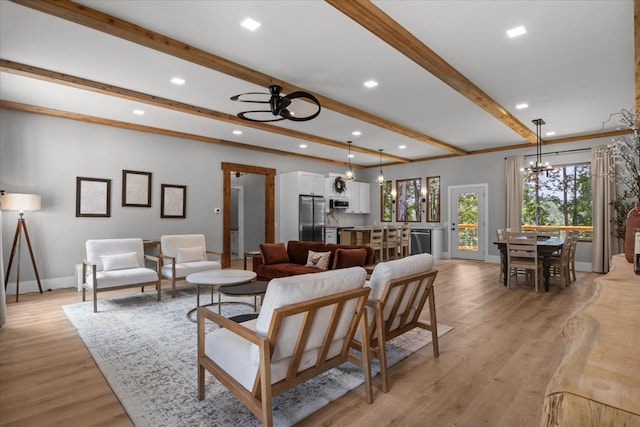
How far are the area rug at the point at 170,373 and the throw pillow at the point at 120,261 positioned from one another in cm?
66

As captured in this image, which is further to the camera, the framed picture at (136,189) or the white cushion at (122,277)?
the framed picture at (136,189)

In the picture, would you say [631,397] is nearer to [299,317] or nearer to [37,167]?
A: [299,317]

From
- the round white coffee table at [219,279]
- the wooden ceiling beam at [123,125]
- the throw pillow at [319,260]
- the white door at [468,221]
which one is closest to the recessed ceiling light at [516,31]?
the throw pillow at [319,260]

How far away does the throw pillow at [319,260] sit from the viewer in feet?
16.3

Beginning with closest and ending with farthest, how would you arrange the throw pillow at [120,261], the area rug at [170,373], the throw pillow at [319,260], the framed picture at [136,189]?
the area rug at [170,373] → the throw pillow at [120,261] → the throw pillow at [319,260] → the framed picture at [136,189]

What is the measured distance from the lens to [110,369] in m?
2.65

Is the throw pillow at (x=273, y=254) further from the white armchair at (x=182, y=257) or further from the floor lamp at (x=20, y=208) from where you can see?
the floor lamp at (x=20, y=208)

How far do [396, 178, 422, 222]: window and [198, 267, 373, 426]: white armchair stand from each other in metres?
8.15

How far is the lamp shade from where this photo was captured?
4598mm

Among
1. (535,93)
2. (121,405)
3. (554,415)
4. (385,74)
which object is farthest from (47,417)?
(535,93)

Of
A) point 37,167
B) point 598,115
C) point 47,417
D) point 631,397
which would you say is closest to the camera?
point 631,397

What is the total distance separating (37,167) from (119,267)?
2169 millimetres

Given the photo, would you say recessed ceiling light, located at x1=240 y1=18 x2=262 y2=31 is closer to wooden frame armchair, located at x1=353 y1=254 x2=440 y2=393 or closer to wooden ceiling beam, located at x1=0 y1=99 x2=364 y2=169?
wooden frame armchair, located at x1=353 y1=254 x2=440 y2=393

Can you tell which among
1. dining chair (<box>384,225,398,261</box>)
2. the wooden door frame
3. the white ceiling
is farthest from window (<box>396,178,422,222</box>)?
the white ceiling
